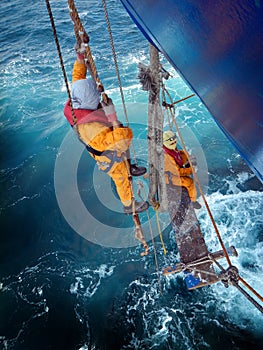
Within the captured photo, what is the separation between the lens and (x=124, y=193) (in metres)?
4.11

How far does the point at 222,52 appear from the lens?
1271 millimetres

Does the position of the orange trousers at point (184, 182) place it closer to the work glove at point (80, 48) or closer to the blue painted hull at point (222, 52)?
the work glove at point (80, 48)

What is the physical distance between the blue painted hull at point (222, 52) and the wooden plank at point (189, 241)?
2.55 m

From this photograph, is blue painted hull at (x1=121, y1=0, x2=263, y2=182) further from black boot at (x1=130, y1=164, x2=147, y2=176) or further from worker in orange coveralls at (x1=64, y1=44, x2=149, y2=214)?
black boot at (x1=130, y1=164, x2=147, y2=176)

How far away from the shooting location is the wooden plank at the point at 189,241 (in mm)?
3795

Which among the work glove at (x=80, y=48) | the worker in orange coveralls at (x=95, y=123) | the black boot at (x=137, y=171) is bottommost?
the black boot at (x=137, y=171)

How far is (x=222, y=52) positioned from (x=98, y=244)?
7.29 metres

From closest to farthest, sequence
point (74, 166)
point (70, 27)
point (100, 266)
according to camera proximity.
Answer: point (100, 266) → point (74, 166) → point (70, 27)

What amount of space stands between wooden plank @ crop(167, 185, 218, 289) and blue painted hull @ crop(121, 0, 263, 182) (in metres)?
2.55

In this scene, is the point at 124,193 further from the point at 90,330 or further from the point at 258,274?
the point at 258,274

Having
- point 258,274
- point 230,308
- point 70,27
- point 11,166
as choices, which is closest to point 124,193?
point 230,308

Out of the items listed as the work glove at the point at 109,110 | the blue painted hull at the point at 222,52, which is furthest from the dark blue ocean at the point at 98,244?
the blue painted hull at the point at 222,52

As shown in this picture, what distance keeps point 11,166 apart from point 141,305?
272 inches

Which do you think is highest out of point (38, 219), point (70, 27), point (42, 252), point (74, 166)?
point (70, 27)
